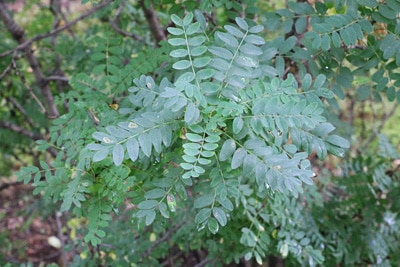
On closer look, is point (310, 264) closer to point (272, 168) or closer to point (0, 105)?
point (272, 168)

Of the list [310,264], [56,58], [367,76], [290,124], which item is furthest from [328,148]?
[56,58]

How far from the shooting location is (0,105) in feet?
9.05

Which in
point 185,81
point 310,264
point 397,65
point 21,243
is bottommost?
point 21,243

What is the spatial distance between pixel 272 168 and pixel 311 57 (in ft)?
1.95

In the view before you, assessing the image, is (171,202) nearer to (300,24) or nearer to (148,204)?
(148,204)

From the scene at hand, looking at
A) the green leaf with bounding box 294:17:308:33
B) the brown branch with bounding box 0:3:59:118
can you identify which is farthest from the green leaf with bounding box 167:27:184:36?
the brown branch with bounding box 0:3:59:118

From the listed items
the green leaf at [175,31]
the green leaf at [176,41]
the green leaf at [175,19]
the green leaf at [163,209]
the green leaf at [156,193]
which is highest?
→ the green leaf at [175,19]

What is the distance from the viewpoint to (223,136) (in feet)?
3.81

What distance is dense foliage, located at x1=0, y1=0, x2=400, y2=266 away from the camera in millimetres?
1132

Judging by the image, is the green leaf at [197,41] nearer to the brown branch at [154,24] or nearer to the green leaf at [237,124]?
the green leaf at [237,124]

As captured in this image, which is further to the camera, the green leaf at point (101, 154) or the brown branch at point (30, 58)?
the brown branch at point (30, 58)

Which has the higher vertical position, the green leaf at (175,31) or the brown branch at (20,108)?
the green leaf at (175,31)

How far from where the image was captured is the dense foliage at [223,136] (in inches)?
44.6

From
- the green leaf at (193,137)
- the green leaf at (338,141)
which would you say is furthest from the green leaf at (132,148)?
the green leaf at (338,141)
